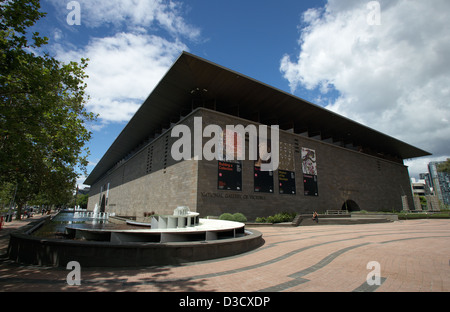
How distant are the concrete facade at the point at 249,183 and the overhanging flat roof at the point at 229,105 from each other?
2.39m

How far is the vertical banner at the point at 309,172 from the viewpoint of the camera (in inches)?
1244

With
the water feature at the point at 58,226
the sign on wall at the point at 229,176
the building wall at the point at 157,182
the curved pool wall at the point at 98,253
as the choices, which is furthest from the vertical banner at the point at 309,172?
the curved pool wall at the point at 98,253

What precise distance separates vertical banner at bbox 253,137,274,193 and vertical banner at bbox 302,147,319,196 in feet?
22.1

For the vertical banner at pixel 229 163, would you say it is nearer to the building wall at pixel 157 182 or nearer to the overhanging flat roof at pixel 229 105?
the building wall at pixel 157 182

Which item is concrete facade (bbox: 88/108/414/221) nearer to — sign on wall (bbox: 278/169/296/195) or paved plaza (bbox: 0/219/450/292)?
sign on wall (bbox: 278/169/296/195)

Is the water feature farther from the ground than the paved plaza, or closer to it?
farther from the ground

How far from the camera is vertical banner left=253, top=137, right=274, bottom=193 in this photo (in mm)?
26516

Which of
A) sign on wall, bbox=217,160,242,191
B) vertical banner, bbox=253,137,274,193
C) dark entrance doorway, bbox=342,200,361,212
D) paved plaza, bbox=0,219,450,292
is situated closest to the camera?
paved plaza, bbox=0,219,450,292

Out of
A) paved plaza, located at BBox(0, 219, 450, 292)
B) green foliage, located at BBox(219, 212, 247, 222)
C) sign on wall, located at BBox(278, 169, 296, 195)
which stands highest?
sign on wall, located at BBox(278, 169, 296, 195)

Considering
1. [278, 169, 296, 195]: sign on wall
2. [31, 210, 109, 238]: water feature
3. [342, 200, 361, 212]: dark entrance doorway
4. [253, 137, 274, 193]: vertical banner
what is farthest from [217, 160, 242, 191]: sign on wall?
[342, 200, 361, 212]: dark entrance doorway

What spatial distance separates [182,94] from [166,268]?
899 inches

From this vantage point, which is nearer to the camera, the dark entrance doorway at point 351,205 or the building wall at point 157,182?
the building wall at point 157,182

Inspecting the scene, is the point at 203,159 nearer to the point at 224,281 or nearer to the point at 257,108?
the point at 257,108

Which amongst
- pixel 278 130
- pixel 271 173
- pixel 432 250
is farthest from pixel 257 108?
pixel 432 250
